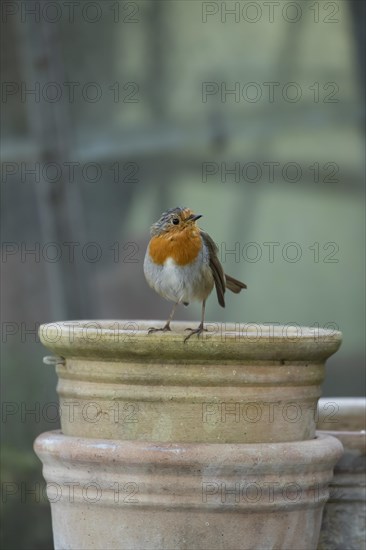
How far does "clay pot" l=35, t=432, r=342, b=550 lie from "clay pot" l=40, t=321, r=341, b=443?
5 centimetres

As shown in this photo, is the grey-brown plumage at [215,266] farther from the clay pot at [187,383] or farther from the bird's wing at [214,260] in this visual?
the clay pot at [187,383]

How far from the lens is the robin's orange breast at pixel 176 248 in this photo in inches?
169

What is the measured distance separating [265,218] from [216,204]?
0.32 meters

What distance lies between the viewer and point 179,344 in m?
3.63

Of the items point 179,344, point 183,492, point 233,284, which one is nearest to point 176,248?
point 233,284

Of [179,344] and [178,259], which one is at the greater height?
[178,259]

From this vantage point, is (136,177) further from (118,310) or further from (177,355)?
(177,355)

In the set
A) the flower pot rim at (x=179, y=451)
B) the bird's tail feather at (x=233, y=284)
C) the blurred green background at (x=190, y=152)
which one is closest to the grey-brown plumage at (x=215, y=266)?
the bird's tail feather at (x=233, y=284)

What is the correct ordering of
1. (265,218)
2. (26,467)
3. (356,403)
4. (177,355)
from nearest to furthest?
(177,355) → (356,403) → (26,467) → (265,218)

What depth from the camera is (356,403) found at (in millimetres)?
4730

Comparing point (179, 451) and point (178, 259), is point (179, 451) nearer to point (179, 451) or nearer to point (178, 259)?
point (179, 451)

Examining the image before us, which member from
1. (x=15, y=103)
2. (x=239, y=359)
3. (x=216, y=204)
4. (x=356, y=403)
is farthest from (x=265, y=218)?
(x=239, y=359)

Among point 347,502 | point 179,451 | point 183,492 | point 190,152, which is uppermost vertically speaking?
point 190,152

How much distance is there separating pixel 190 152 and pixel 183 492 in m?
4.08
